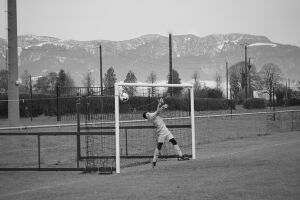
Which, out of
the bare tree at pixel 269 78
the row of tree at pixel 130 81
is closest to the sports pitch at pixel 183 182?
the row of tree at pixel 130 81

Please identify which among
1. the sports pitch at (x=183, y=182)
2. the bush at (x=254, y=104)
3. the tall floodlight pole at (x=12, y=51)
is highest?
the tall floodlight pole at (x=12, y=51)

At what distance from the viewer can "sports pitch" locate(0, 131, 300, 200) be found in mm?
10219

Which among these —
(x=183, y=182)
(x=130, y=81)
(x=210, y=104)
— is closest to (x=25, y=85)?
Result: (x=130, y=81)

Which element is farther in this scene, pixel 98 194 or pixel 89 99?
pixel 89 99

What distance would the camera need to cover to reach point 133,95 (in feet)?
67.7

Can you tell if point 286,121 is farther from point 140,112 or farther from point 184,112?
point 140,112

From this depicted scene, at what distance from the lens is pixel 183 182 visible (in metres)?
11.8

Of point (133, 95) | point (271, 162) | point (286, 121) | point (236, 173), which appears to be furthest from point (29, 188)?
point (286, 121)

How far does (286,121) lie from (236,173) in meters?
26.3

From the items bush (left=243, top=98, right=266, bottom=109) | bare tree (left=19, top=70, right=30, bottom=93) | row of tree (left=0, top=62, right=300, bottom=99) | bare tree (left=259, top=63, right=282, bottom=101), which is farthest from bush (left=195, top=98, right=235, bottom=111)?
bare tree (left=19, top=70, right=30, bottom=93)

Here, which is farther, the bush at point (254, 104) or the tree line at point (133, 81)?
the bush at point (254, 104)

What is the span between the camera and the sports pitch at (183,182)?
402 inches

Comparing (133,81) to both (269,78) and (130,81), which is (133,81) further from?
(269,78)

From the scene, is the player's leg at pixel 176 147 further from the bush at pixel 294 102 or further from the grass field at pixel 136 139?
the bush at pixel 294 102
